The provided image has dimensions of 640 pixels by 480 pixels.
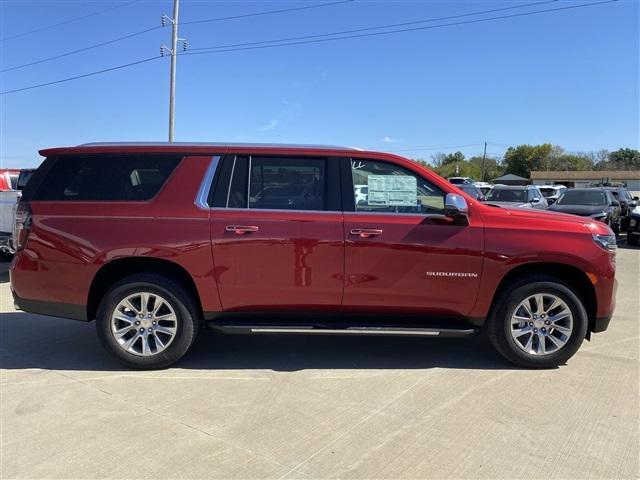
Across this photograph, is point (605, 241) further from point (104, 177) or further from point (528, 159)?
point (528, 159)

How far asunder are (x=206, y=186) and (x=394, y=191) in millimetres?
1674

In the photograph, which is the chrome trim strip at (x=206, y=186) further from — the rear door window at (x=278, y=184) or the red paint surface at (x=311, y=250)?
the rear door window at (x=278, y=184)

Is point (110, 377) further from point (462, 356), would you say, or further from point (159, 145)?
point (462, 356)

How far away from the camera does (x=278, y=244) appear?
443cm

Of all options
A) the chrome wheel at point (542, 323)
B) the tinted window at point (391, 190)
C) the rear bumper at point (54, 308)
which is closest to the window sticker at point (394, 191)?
the tinted window at point (391, 190)

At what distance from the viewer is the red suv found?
175 inches

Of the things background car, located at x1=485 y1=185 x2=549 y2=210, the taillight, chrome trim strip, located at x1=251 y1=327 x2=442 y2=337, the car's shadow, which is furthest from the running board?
background car, located at x1=485 y1=185 x2=549 y2=210

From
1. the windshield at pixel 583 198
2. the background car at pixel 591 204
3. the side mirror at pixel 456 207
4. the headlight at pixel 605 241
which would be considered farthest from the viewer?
the windshield at pixel 583 198

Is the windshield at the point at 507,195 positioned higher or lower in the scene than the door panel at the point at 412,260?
higher

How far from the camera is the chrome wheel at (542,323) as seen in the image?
455 centimetres

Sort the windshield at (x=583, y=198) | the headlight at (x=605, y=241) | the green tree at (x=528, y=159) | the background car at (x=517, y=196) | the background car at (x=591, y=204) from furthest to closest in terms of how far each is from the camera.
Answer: the green tree at (x=528, y=159)
the background car at (x=517, y=196)
the windshield at (x=583, y=198)
the background car at (x=591, y=204)
the headlight at (x=605, y=241)

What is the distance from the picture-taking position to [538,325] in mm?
4586

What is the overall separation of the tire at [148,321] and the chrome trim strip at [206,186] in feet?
2.41

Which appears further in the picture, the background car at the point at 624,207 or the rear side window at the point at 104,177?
the background car at the point at 624,207
